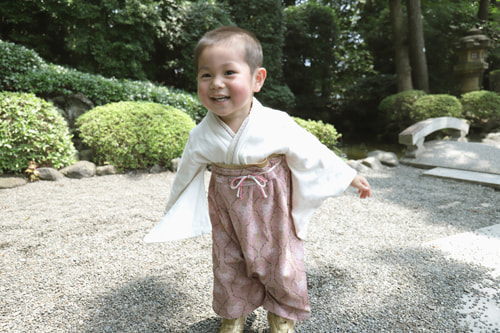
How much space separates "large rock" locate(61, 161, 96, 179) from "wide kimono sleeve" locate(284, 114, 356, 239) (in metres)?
4.25

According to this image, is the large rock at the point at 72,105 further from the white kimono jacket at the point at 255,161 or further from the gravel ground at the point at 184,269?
the white kimono jacket at the point at 255,161

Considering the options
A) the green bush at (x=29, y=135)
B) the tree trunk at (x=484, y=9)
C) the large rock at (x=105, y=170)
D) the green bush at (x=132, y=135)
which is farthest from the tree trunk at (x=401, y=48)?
the green bush at (x=29, y=135)

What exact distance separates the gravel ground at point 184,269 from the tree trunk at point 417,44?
643 cm

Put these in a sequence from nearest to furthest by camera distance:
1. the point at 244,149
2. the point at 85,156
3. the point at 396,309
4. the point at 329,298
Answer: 1. the point at 244,149
2. the point at 396,309
3. the point at 329,298
4. the point at 85,156

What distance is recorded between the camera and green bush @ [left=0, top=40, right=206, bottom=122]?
5.46 metres

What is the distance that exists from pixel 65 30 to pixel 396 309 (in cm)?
941

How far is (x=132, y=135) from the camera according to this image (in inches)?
194

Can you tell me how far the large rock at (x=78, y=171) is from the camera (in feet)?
15.6

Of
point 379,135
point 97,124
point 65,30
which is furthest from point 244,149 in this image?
point 379,135

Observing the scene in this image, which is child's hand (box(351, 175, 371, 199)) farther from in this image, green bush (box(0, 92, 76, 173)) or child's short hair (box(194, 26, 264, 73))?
green bush (box(0, 92, 76, 173))

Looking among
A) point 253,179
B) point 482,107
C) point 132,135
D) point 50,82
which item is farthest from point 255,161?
point 482,107

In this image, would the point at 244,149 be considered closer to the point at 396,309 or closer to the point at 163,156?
the point at 396,309

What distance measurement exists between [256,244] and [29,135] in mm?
4325

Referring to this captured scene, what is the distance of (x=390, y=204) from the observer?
3924 mm
